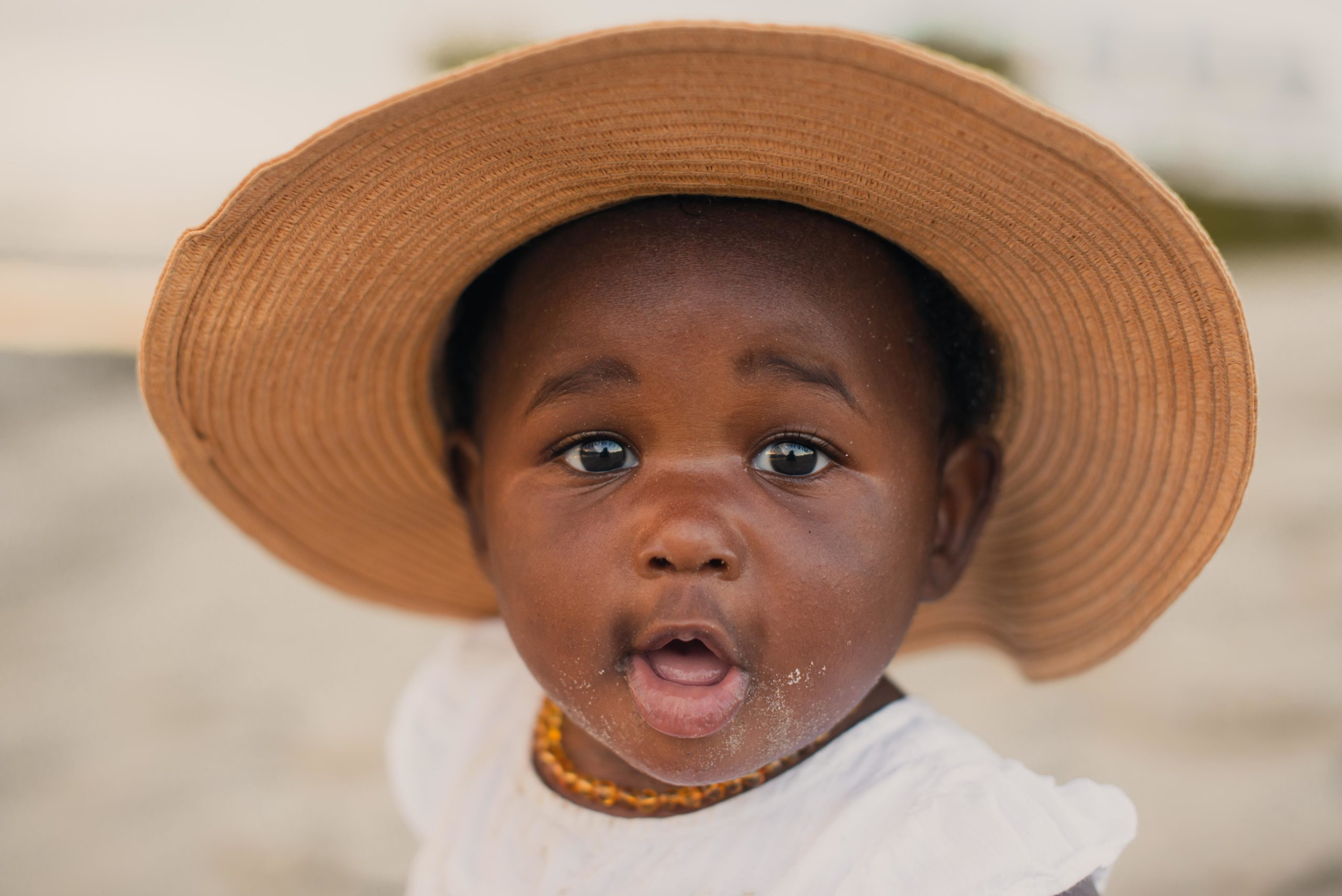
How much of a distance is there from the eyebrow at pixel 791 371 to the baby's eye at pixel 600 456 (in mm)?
161

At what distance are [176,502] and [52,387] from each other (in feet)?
4.99

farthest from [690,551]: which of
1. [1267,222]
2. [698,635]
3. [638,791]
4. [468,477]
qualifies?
[1267,222]

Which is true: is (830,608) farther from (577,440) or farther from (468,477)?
(468,477)

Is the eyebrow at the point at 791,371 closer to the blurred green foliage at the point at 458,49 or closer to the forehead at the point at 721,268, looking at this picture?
the forehead at the point at 721,268

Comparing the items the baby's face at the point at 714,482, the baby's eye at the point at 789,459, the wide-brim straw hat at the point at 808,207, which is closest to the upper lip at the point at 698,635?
the baby's face at the point at 714,482

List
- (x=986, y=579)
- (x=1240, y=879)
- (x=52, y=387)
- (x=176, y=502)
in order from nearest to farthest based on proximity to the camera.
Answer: (x=986, y=579)
(x=1240, y=879)
(x=176, y=502)
(x=52, y=387)

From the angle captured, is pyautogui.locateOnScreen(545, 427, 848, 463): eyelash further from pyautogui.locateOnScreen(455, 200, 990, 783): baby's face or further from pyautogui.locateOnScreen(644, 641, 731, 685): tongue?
pyautogui.locateOnScreen(644, 641, 731, 685): tongue

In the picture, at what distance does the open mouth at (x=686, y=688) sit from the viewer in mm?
1144

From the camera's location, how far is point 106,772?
8.39 ft

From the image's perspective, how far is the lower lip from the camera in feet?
3.75

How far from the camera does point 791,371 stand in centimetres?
119

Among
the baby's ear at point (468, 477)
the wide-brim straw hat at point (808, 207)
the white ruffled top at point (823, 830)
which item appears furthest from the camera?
the baby's ear at point (468, 477)

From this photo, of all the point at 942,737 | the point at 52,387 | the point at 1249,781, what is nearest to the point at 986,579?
the point at 942,737

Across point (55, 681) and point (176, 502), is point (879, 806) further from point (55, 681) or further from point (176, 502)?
point (176, 502)
